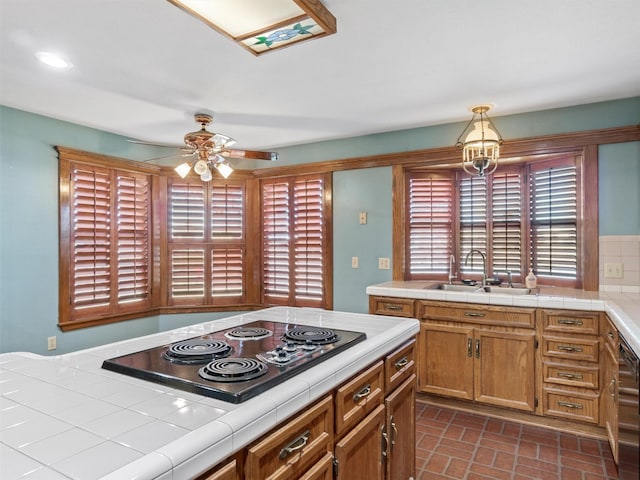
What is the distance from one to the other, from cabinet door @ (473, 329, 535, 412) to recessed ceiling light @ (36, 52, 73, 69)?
3.40 meters

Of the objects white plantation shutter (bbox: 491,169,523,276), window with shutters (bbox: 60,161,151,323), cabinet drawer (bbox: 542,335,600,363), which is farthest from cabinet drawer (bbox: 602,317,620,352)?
window with shutters (bbox: 60,161,151,323)

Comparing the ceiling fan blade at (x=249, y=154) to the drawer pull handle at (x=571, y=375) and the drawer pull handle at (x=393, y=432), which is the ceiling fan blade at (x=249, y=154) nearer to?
the drawer pull handle at (x=393, y=432)

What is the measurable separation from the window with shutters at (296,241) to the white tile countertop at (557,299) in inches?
39.9

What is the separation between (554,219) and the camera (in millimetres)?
3459

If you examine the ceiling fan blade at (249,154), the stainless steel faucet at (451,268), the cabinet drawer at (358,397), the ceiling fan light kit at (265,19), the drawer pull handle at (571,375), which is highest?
the ceiling fan light kit at (265,19)

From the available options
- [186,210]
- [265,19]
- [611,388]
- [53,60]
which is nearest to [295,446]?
[265,19]

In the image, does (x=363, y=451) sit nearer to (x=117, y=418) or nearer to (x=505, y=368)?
(x=117, y=418)

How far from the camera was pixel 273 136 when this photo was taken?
4230 millimetres

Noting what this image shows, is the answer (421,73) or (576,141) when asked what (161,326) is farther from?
(576,141)

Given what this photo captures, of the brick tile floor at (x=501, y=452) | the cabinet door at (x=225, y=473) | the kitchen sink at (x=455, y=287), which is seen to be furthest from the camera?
the kitchen sink at (x=455, y=287)

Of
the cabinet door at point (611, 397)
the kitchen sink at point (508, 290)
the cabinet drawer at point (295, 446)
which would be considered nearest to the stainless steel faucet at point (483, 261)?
the kitchen sink at point (508, 290)

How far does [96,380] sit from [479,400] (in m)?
2.85

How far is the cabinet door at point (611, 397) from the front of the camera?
232cm

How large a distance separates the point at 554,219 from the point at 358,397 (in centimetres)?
281
